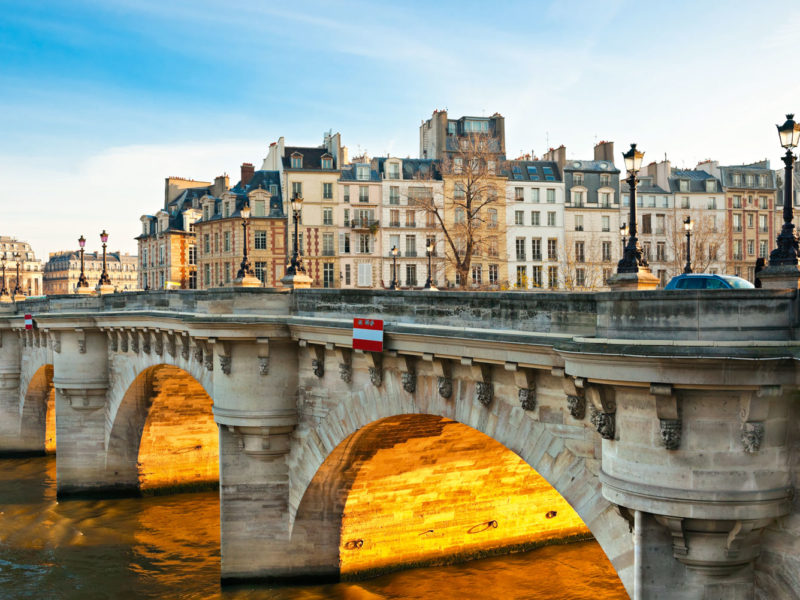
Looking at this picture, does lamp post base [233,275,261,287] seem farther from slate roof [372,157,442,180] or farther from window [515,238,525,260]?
window [515,238,525,260]

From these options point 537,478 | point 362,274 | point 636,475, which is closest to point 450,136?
point 362,274

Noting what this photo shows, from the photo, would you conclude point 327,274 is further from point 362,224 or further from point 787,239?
point 787,239

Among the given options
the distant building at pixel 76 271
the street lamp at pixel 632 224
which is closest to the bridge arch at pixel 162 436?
the street lamp at pixel 632 224

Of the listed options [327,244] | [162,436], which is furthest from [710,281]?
[327,244]

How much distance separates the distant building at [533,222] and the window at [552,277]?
0.56ft

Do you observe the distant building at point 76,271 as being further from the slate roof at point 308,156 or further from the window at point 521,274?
the window at point 521,274

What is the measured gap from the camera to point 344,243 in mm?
61438

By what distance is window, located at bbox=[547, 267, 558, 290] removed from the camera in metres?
62.5

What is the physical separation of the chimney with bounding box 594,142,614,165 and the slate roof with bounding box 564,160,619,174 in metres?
0.85

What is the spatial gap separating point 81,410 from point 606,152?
49251 millimetres

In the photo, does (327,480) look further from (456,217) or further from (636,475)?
(456,217)

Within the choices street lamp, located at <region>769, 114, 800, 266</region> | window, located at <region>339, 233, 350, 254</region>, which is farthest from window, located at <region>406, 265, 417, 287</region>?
street lamp, located at <region>769, 114, 800, 266</region>

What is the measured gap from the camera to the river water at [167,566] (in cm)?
1995

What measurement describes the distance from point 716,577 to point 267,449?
1242cm
